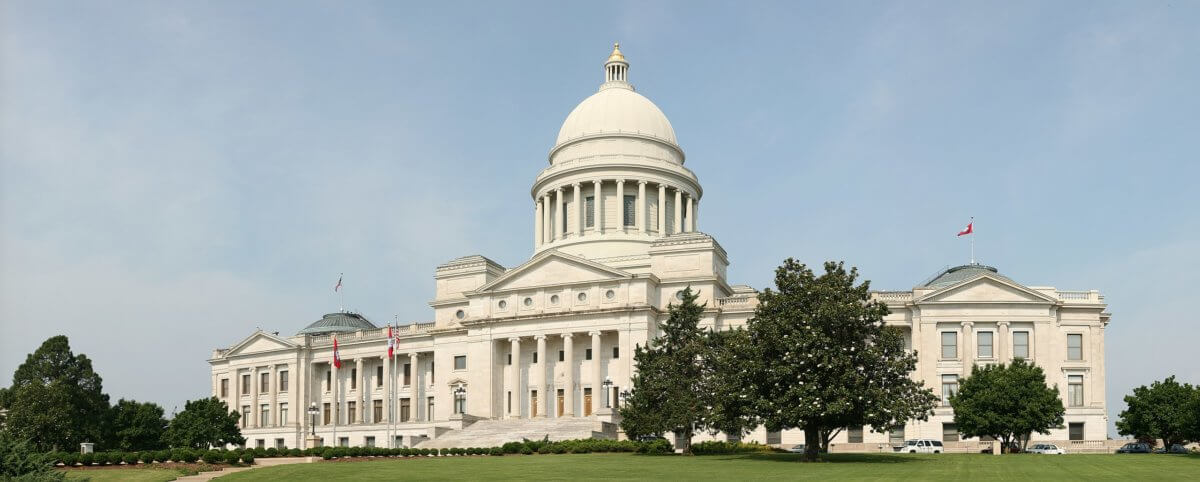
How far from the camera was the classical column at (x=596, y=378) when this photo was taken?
84.2 metres

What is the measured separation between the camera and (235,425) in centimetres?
9400

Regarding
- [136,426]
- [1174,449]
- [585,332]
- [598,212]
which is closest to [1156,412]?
[1174,449]

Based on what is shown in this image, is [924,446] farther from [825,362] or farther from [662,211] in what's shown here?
[662,211]

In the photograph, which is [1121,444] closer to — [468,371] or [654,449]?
[654,449]

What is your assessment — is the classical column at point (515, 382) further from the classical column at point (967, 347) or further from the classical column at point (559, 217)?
the classical column at point (967, 347)

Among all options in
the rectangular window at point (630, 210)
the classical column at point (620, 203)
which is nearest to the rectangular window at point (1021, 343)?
the rectangular window at point (630, 210)

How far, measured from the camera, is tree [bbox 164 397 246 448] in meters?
89.0

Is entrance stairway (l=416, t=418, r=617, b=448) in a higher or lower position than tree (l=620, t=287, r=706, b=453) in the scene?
lower

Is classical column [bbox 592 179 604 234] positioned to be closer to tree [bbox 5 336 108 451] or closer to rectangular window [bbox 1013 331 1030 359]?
rectangular window [bbox 1013 331 1030 359]

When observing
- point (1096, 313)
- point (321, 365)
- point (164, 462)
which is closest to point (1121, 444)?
point (1096, 313)

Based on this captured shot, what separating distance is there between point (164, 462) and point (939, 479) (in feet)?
114

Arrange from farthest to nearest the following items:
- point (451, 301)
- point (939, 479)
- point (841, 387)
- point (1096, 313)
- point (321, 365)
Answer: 1. point (321, 365)
2. point (451, 301)
3. point (1096, 313)
4. point (841, 387)
5. point (939, 479)

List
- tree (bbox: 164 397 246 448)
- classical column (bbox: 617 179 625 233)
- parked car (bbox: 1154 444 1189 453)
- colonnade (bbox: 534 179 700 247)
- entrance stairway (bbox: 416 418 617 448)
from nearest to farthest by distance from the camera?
parked car (bbox: 1154 444 1189 453)
entrance stairway (bbox: 416 418 617 448)
tree (bbox: 164 397 246 448)
classical column (bbox: 617 179 625 233)
colonnade (bbox: 534 179 700 247)

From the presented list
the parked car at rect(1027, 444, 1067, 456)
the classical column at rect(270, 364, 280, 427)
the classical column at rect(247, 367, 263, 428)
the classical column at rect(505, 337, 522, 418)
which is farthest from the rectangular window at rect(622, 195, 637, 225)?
the parked car at rect(1027, 444, 1067, 456)
